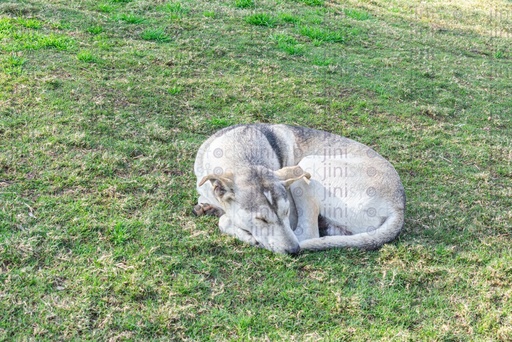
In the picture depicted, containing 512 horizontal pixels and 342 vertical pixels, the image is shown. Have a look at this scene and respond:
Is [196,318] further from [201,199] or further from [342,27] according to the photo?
[342,27]

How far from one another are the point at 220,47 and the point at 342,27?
10.4 ft

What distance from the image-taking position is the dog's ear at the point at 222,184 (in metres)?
4.58

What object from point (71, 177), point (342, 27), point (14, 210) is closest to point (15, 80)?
point (71, 177)

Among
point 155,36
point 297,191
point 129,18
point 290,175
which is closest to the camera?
point 290,175

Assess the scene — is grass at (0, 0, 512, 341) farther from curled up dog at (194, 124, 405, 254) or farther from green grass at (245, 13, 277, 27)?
curled up dog at (194, 124, 405, 254)

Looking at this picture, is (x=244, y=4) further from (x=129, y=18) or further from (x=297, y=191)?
(x=297, y=191)

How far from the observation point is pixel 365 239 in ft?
15.2

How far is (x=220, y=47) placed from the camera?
883cm

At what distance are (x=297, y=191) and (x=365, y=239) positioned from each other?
82cm

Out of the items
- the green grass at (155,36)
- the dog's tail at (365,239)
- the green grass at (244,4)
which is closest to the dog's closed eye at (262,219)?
the dog's tail at (365,239)

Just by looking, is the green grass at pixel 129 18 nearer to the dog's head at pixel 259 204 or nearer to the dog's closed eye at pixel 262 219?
the dog's head at pixel 259 204

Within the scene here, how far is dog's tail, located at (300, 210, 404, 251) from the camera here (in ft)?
15.0

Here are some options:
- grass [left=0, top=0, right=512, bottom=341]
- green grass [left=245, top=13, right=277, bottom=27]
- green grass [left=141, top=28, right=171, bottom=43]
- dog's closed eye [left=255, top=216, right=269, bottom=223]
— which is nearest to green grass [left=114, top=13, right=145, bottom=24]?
grass [left=0, top=0, right=512, bottom=341]

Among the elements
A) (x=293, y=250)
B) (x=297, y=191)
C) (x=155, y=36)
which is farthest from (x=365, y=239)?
(x=155, y=36)
